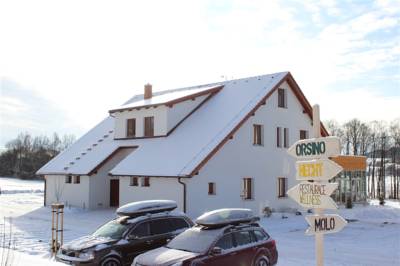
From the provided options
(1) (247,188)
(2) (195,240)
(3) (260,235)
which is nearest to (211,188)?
(1) (247,188)

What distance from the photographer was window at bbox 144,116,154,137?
29797 millimetres

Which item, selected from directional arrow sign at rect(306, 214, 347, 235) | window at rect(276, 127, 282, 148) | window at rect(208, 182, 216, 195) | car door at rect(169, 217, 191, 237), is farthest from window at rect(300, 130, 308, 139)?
directional arrow sign at rect(306, 214, 347, 235)

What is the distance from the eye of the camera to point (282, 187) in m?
29.1

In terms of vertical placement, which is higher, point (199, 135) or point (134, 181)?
point (199, 135)

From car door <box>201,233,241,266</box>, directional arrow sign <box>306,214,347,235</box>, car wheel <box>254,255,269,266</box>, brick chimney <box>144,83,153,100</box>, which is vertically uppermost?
brick chimney <box>144,83,153,100</box>

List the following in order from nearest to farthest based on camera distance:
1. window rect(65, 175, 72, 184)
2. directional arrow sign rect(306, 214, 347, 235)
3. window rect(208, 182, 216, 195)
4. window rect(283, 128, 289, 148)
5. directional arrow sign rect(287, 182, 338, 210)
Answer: directional arrow sign rect(287, 182, 338, 210) < directional arrow sign rect(306, 214, 347, 235) < window rect(208, 182, 216, 195) < window rect(283, 128, 289, 148) < window rect(65, 175, 72, 184)

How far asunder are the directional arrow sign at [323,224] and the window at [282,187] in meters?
22.7

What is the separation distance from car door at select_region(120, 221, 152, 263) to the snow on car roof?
1030 centimetres

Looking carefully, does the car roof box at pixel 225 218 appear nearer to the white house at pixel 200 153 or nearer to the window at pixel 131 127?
the white house at pixel 200 153

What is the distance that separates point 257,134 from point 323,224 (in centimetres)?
2205

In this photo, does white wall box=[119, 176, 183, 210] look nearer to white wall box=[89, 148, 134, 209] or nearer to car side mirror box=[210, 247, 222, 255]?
white wall box=[89, 148, 134, 209]

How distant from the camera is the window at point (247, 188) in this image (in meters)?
26.8

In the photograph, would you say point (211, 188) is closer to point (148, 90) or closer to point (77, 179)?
point (77, 179)

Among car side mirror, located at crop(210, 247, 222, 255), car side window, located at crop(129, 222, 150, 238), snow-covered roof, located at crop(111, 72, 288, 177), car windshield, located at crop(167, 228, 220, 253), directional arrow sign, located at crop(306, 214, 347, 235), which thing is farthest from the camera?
snow-covered roof, located at crop(111, 72, 288, 177)
